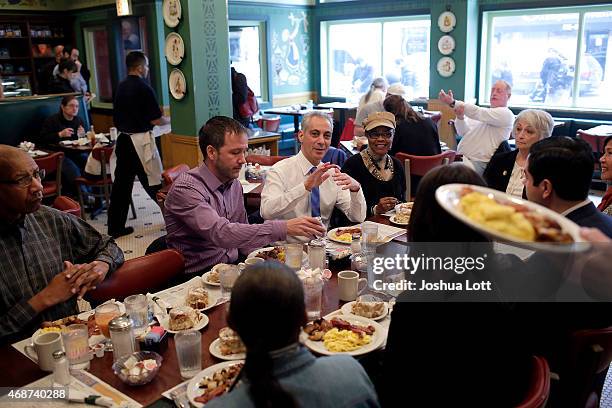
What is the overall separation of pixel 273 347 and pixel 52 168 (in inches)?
198

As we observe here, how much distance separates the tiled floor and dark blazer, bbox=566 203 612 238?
407 centimetres

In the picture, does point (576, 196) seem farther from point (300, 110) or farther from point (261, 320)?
point (300, 110)

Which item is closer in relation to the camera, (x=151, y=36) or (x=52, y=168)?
(x=52, y=168)

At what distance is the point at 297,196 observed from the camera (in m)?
3.02

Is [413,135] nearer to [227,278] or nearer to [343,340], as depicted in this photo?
[227,278]

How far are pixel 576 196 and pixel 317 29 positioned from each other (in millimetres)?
9883

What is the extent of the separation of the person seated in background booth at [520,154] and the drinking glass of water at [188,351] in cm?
253

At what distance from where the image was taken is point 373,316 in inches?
77.1

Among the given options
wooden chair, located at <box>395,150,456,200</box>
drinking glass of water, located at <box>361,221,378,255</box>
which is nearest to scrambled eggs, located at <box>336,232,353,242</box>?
drinking glass of water, located at <box>361,221,378,255</box>

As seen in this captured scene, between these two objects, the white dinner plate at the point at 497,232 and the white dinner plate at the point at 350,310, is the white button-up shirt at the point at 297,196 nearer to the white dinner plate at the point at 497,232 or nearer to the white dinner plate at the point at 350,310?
the white dinner plate at the point at 350,310

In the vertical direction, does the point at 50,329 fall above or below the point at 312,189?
below

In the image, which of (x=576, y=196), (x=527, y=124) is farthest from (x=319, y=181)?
(x=527, y=124)

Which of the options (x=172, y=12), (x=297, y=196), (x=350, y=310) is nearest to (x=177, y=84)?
(x=172, y=12)

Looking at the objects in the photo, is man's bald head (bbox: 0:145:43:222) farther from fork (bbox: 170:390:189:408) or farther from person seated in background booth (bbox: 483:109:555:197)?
person seated in background booth (bbox: 483:109:555:197)
